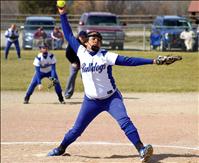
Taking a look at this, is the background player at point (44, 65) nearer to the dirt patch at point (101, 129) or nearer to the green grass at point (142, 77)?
the dirt patch at point (101, 129)

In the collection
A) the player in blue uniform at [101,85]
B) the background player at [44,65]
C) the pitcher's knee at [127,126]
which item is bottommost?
the background player at [44,65]

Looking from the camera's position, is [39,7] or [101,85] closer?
[101,85]

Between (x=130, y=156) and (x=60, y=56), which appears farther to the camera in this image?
(x=60, y=56)

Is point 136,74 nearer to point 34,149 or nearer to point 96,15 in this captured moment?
point 96,15

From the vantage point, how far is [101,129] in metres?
12.4

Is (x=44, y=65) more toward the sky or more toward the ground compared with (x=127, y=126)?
more toward the ground

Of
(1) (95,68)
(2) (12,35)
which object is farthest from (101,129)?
(2) (12,35)

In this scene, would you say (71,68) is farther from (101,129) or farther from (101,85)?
(101,85)

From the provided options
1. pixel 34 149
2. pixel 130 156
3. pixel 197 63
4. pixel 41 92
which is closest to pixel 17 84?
pixel 41 92

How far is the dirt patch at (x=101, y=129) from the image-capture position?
9266 mm

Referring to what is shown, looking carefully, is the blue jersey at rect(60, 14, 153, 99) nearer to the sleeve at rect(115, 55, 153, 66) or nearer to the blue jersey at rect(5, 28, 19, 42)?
the sleeve at rect(115, 55, 153, 66)

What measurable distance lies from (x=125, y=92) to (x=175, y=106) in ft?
11.4

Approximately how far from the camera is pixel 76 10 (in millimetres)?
55781

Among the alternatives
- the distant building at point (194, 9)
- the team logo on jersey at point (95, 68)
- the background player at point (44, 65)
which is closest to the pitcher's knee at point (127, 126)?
the team logo on jersey at point (95, 68)
